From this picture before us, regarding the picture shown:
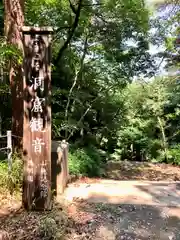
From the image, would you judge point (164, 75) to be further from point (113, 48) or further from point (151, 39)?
point (113, 48)

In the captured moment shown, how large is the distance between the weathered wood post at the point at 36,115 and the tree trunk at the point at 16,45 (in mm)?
1175

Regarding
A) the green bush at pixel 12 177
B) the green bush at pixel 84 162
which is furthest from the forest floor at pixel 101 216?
the green bush at pixel 84 162

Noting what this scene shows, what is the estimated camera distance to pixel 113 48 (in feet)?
34.8

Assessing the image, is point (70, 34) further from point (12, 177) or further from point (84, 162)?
point (12, 177)

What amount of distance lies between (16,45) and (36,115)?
174 centimetres

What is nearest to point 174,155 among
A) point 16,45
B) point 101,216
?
point 16,45

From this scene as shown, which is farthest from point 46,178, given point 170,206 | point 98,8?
point 98,8

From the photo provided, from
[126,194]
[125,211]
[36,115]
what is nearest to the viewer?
[36,115]

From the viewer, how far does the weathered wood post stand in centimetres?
406

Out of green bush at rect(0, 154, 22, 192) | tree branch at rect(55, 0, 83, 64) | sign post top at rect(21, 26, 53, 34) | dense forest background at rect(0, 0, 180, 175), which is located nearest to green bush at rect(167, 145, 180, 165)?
dense forest background at rect(0, 0, 180, 175)

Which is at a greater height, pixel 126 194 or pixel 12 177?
→ pixel 12 177

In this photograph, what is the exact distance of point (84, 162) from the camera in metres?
8.00

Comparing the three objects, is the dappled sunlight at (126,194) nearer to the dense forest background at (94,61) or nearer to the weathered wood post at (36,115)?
the weathered wood post at (36,115)

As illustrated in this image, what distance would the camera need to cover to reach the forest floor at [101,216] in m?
3.63
